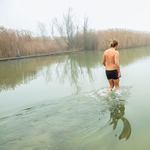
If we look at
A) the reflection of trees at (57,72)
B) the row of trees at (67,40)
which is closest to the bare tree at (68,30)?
the row of trees at (67,40)

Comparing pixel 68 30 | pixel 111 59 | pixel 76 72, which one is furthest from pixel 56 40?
pixel 111 59

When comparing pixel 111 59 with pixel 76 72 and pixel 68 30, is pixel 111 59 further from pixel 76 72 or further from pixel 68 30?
pixel 68 30

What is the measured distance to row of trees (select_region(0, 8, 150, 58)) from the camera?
17266 mm

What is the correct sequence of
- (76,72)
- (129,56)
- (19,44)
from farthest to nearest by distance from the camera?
1. (19,44)
2. (129,56)
3. (76,72)

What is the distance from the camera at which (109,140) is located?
217cm

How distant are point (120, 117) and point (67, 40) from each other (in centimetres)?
2725

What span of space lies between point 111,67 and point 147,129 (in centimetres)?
178

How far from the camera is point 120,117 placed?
2.78 meters

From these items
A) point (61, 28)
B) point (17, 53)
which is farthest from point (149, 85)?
point (61, 28)

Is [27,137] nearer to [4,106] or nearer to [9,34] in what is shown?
[4,106]

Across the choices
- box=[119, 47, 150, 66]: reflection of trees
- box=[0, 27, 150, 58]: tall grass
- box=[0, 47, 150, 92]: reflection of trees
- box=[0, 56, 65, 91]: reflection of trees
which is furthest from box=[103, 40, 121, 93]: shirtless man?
box=[0, 27, 150, 58]: tall grass

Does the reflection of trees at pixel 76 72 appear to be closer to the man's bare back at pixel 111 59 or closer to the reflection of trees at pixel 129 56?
the man's bare back at pixel 111 59

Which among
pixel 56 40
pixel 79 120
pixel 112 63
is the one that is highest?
pixel 56 40

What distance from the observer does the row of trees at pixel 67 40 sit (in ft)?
56.6
